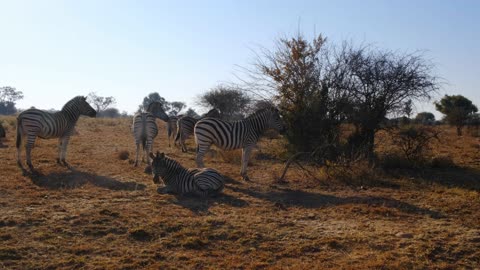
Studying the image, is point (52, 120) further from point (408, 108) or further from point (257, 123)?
point (408, 108)

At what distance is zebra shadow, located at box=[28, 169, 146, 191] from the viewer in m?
9.59

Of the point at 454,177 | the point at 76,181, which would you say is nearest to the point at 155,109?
the point at 76,181

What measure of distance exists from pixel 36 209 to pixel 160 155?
266 cm

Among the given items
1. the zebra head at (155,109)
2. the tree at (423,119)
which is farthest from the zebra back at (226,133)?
the tree at (423,119)

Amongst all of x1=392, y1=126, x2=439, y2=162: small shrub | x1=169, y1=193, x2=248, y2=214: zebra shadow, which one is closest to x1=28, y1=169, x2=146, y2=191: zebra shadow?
x1=169, y1=193, x2=248, y2=214: zebra shadow

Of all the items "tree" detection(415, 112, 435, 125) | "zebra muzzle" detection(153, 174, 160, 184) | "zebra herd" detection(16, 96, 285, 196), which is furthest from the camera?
"tree" detection(415, 112, 435, 125)

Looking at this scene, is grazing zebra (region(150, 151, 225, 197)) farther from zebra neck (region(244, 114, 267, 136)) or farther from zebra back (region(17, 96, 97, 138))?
zebra back (region(17, 96, 97, 138))

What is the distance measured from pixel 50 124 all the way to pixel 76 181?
2.86 m

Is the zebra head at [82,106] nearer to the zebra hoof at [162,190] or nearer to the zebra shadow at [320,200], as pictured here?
the zebra hoof at [162,190]

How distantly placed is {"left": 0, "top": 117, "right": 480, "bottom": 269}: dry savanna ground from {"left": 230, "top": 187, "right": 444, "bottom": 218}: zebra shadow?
0.02 metres

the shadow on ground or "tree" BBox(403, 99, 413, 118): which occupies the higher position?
"tree" BBox(403, 99, 413, 118)

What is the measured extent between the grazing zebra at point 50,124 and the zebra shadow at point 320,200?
19.2 ft

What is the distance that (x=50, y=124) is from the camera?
476 inches

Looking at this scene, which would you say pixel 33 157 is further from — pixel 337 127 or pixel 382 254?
pixel 382 254
